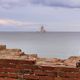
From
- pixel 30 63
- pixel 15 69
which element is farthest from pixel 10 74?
pixel 30 63

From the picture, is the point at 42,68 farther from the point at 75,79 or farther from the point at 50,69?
the point at 75,79

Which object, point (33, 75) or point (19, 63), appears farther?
point (19, 63)

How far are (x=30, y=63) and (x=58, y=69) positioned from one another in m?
0.61

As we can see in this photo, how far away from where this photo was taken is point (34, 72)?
6020mm

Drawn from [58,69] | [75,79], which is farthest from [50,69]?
[75,79]

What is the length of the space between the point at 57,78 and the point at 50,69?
0.31 metres

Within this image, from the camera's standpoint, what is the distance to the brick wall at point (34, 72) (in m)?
5.91

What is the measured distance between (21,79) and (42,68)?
1.45 feet

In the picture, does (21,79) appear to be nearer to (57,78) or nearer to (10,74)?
(10,74)

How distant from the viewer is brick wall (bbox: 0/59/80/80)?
591cm

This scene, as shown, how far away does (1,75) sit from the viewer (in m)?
6.07

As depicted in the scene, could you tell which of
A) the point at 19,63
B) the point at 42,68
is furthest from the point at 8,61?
the point at 42,68

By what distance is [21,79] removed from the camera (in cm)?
604

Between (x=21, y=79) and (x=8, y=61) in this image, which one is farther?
(x=8, y=61)
